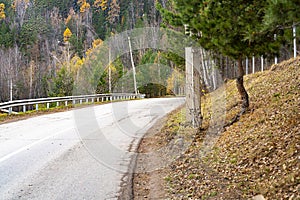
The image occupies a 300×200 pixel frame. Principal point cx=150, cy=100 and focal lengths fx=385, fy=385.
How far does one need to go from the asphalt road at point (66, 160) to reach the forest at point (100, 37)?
12.3 ft

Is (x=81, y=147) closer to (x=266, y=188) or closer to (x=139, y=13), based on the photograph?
(x=266, y=188)

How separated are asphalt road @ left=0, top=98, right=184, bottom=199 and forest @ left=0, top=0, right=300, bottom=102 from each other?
376 cm

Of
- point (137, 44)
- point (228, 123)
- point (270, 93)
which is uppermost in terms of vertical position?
point (137, 44)

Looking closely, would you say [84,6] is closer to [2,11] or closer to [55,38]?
[55,38]

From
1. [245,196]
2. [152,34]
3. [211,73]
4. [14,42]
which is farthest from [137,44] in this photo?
[245,196]

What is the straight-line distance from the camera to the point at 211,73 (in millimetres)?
27094

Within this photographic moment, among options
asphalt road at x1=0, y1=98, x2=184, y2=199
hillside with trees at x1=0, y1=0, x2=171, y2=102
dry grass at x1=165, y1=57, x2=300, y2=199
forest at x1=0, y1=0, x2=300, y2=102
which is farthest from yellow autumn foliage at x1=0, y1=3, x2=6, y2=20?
dry grass at x1=165, y1=57, x2=300, y2=199

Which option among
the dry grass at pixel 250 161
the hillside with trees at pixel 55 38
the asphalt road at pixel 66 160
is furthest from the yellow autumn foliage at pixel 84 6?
the dry grass at pixel 250 161

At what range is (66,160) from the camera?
30.6ft

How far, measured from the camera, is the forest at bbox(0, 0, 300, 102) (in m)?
8.08

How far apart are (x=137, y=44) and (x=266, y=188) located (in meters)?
57.7

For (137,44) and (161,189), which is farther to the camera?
(137,44)

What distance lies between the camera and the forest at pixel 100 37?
318 inches

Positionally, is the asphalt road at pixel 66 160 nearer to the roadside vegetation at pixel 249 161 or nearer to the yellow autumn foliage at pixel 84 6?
the roadside vegetation at pixel 249 161
